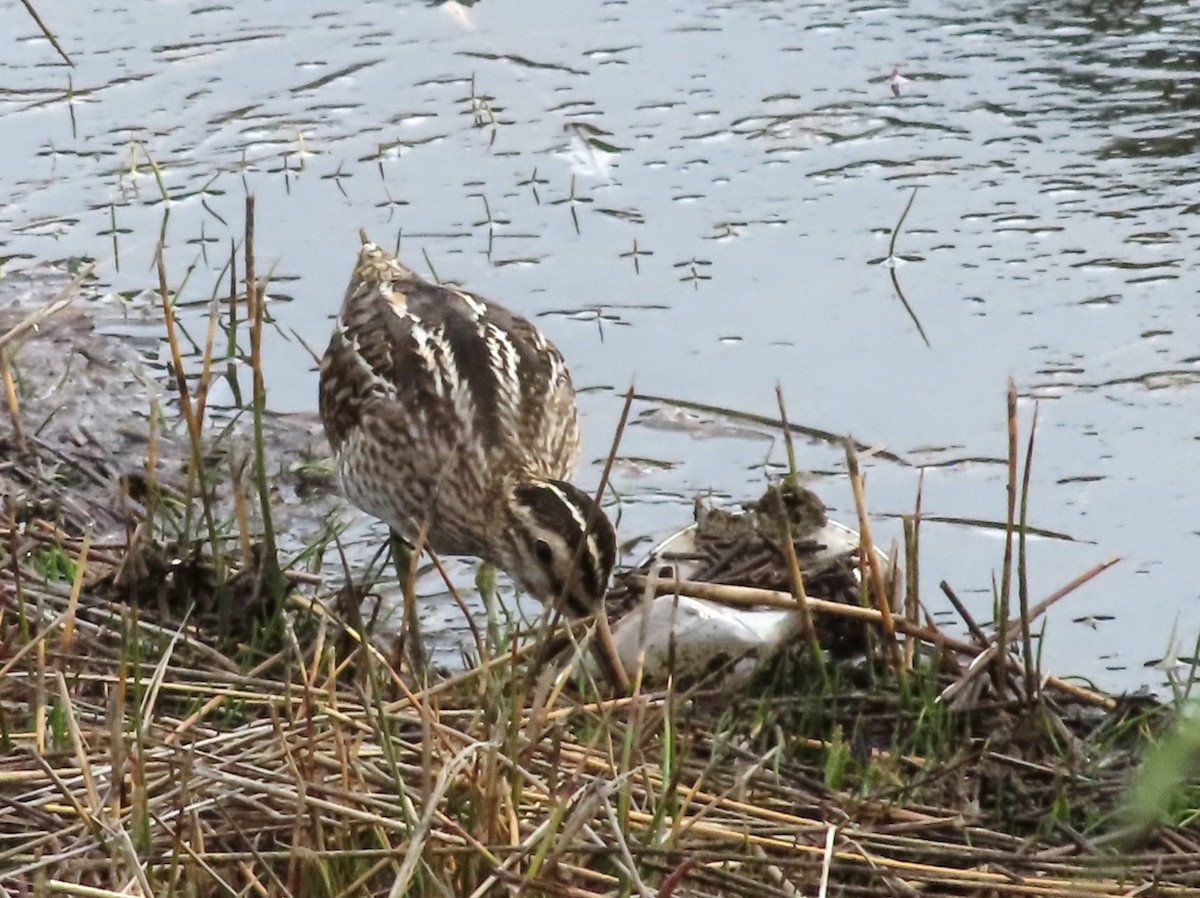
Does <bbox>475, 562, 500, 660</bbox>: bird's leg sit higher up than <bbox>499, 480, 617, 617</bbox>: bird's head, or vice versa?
<bbox>499, 480, 617, 617</bbox>: bird's head

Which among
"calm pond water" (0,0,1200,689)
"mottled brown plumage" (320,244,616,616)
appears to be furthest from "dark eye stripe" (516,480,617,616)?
"calm pond water" (0,0,1200,689)

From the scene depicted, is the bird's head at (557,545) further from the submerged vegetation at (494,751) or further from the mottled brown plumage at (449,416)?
the submerged vegetation at (494,751)

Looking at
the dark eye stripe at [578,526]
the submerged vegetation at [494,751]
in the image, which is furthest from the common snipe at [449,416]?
the submerged vegetation at [494,751]

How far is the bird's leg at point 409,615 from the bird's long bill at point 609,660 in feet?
1.22

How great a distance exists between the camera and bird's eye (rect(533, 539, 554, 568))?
189 inches

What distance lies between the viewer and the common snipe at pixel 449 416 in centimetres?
540

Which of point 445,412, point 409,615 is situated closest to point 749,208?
point 445,412

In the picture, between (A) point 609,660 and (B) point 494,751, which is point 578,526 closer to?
(A) point 609,660

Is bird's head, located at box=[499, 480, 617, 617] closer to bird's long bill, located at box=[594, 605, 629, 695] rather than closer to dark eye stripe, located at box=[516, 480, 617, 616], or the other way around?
dark eye stripe, located at box=[516, 480, 617, 616]

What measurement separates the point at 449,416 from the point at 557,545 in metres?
0.91

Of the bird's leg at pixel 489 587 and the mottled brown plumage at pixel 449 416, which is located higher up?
the mottled brown plumage at pixel 449 416

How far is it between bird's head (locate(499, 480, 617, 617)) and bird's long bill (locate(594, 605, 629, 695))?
4.5 inches

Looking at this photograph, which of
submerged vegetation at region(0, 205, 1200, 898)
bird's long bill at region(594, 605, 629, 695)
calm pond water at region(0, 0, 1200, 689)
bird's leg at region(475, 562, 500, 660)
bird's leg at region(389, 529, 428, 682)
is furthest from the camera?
calm pond water at region(0, 0, 1200, 689)

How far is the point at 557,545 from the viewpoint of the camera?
4750 mm
